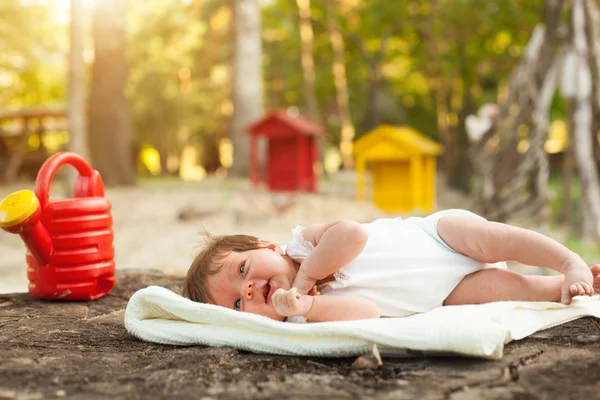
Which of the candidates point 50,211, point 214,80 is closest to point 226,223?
point 50,211

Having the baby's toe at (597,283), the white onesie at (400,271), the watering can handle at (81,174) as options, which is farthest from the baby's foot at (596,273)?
the watering can handle at (81,174)

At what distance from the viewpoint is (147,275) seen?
3127 mm

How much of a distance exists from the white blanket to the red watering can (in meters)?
0.70

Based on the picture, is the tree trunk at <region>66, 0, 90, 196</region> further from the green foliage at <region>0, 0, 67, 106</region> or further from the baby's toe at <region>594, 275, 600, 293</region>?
the green foliage at <region>0, 0, 67, 106</region>

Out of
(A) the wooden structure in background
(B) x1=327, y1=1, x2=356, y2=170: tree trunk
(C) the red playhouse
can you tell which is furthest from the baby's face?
(B) x1=327, y1=1, x2=356, y2=170: tree trunk

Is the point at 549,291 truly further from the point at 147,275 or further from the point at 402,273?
the point at 147,275

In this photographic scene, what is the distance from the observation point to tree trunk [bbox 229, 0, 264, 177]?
1105 cm

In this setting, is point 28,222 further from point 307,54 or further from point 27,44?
point 307,54

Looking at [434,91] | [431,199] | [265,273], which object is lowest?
[431,199]

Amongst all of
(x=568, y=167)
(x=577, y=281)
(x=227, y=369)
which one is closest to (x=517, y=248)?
(x=577, y=281)

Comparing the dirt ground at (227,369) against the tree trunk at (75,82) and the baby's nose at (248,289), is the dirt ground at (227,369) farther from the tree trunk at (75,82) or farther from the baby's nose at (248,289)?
the tree trunk at (75,82)

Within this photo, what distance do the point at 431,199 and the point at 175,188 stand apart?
4.03 metres

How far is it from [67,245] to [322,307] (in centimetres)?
124

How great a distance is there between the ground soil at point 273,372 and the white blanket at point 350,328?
0.03m
